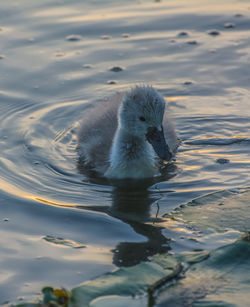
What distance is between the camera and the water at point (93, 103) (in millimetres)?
4145

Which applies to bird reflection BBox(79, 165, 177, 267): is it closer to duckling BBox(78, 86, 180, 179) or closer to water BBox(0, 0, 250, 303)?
water BBox(0, 0, 250, 303)

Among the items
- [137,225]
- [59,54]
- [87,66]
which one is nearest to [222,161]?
[137,225]

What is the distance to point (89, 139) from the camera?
6078 millimetres

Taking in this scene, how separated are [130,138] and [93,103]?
1667 millimetres

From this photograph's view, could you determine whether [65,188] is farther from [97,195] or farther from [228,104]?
[228,104]

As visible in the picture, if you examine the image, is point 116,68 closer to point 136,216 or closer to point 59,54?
point 59,54

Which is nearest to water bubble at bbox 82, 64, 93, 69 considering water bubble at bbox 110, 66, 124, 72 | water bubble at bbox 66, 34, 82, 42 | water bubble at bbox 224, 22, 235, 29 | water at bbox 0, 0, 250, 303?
water at bbox 0, 0, 250, 303

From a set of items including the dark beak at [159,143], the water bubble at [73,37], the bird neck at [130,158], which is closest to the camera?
the dark beak at [159,143]

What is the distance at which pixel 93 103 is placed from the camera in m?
7.21

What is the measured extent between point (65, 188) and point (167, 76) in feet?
9.79

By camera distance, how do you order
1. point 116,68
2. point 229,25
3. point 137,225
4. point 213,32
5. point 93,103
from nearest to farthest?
point 137,225 → point 93,103 → point 116,68 → point 213,32 → point 229,25

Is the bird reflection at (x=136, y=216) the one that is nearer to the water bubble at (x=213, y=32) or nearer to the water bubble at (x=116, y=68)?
the water bubble at (x=116, y=68)

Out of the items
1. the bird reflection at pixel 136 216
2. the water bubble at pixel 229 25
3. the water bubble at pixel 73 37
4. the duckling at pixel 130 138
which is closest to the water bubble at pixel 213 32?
the water bubble at pixel 229 25

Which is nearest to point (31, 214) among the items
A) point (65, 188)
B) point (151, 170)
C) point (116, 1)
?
point (65, 188)
